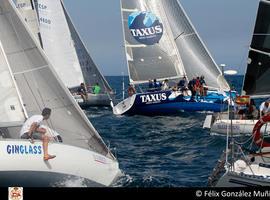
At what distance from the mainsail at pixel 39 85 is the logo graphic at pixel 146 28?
21.8 m

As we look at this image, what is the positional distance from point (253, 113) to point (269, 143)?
10.6m

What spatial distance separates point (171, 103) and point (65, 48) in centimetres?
1092

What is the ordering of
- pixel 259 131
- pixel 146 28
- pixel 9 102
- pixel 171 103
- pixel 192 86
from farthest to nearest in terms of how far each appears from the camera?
pixel 146 28 → pixel 171 103 → pixel 192 86 → pixel 9 102 → pixel 259 131

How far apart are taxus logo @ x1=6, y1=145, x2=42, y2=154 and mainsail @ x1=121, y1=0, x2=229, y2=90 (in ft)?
78.3

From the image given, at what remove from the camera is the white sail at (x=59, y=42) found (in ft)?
126

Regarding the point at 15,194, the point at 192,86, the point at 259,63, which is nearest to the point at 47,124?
the point at 15,194

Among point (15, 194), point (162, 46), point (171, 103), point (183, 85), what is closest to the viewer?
point (15, 194)

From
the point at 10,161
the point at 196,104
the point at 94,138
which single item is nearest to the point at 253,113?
the point at 196,104

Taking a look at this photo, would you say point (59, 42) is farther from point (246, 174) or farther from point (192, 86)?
point (246, 174)

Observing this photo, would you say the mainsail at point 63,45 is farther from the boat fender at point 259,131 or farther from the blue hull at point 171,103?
the boat fender at point 259,131

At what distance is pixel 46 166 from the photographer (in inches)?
480

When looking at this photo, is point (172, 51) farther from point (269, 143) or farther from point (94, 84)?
point (269, 143)

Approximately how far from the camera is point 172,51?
36250 mm

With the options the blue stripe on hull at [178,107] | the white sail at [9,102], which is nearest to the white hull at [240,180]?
the white sail at [9,102]
